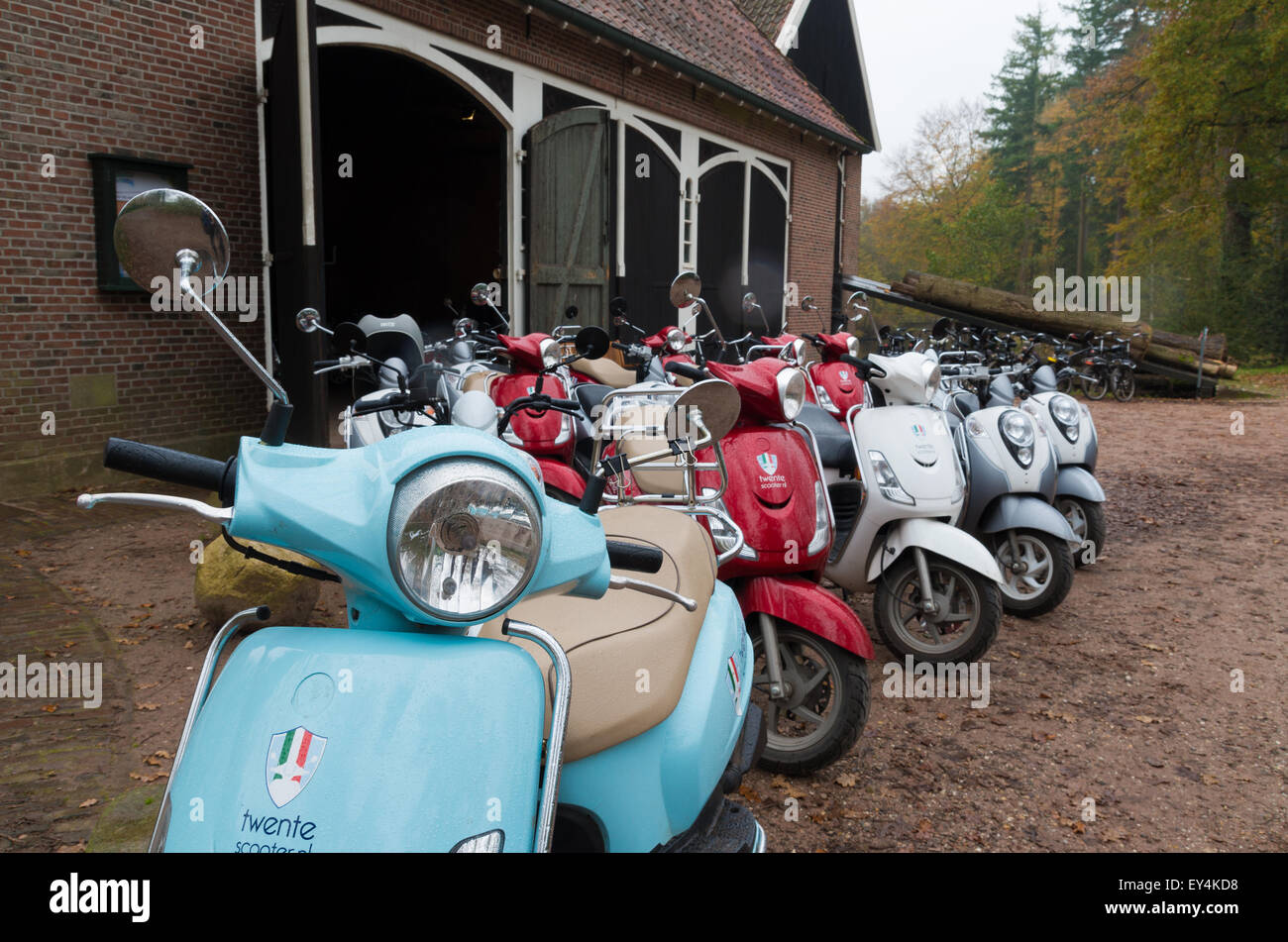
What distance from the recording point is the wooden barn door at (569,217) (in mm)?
10445

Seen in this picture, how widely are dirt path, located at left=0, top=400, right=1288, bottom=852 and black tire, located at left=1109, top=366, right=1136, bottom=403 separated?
1212 centimetres

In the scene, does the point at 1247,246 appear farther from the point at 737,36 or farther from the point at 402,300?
the point at 402,300

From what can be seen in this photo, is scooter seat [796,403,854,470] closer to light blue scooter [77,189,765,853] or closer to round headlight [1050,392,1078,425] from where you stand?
round headlight [1050,392,1078,425]

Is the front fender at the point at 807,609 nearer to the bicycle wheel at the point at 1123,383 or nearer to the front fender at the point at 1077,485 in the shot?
the front fender at the point at 1077,485

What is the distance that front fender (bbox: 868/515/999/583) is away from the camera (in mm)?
3787

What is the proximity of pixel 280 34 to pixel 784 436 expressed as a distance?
568cm

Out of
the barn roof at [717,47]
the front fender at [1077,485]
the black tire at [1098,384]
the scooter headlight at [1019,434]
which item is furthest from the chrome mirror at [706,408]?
the black tire at [1098,384]

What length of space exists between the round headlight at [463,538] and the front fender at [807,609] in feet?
6.26

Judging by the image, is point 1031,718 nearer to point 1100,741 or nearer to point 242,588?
point 1100,741

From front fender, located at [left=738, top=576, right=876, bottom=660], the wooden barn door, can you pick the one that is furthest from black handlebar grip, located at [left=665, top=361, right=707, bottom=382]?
the wooden barn door

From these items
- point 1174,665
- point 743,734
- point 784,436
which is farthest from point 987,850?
point 1174,665

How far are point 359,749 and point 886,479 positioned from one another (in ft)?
10.4

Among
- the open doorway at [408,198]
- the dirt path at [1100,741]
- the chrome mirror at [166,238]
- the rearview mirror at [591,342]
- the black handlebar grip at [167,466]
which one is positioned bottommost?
the dirt path at [1100,741]
